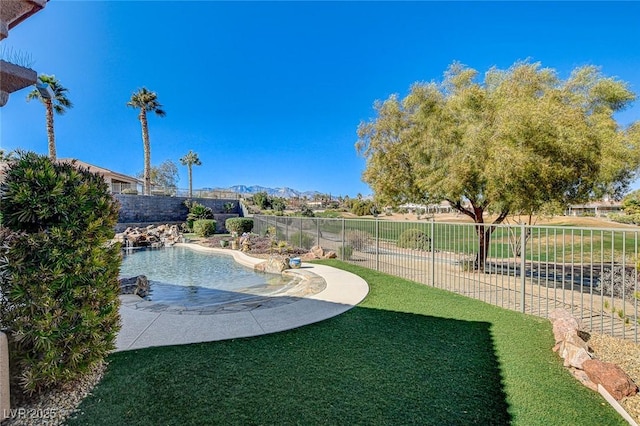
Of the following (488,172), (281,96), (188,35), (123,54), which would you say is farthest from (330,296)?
(281,96)

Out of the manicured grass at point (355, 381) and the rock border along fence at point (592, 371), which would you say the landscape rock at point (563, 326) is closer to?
the rock border along fence at point (592, 371)

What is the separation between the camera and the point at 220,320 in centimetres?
483

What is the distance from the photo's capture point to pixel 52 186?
2473 millimetres

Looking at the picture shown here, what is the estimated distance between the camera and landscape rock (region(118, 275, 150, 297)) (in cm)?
683

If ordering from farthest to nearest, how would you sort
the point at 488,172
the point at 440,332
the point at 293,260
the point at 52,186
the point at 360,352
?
the point at 293,260 < the point at 488,172 < the point at 440,332 < the point at 360,352 < the point at 52,186

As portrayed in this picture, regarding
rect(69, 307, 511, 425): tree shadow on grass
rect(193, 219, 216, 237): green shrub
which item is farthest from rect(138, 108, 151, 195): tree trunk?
rect(69, 307, 511, 425): tree shadow on grass

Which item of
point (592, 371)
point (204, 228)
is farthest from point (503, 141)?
point (204, 228)

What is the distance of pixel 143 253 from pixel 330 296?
1274cm

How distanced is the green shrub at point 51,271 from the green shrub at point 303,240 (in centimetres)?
1044

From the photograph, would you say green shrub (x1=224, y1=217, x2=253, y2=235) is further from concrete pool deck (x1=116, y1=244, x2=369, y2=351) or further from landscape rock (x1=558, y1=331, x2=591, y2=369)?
landscape rock (x1=558, y1=331, x2=591, y2=369)

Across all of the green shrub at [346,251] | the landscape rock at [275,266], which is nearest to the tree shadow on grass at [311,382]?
the landscape rock at [275,266]

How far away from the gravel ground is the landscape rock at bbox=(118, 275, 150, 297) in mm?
8510

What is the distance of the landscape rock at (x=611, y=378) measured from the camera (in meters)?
2.74

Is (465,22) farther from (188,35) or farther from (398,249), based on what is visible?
(188,35)
